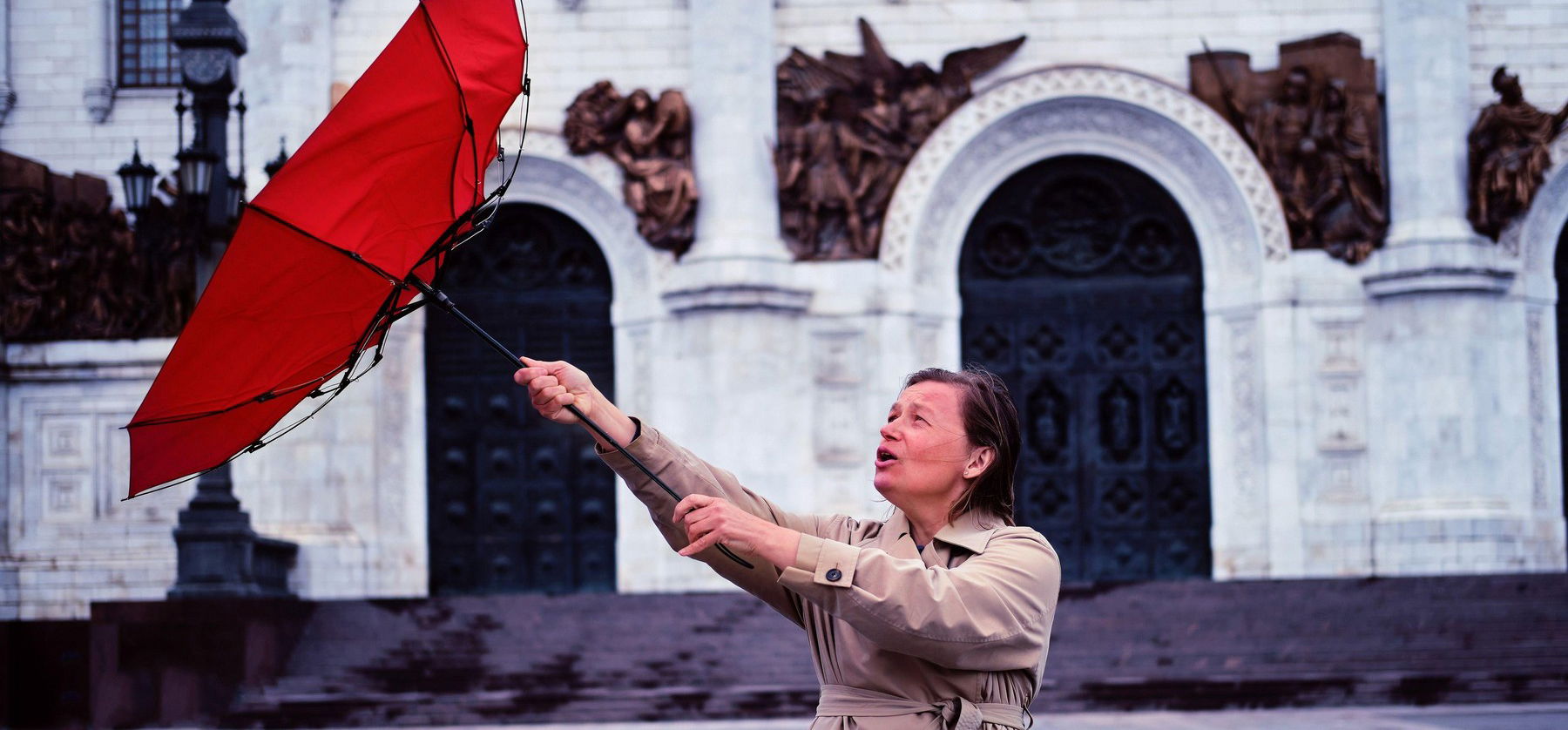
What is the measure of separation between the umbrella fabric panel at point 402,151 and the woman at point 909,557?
0.43 metres

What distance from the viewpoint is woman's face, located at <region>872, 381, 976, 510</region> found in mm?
3396

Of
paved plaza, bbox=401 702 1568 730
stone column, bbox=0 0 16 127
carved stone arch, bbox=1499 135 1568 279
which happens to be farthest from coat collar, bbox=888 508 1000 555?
stone column, bbox=0 0 16 127

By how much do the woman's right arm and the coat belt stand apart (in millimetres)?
290

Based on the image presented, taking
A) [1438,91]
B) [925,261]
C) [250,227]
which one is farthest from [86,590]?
[250,227]

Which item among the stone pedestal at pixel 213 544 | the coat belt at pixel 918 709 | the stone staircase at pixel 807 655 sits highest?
the coat belt at pixel 918 709

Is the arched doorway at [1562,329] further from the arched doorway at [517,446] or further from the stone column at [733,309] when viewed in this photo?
the arched doorway at [517,446]

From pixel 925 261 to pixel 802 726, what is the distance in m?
8.89

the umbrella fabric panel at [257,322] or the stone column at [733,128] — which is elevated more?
the stone column at [733,128]

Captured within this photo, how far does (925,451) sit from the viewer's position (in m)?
3.40

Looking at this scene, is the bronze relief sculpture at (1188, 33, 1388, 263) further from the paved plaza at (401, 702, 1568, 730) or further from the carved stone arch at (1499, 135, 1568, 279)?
the paved plaza at (401, 702, 1568, 730)

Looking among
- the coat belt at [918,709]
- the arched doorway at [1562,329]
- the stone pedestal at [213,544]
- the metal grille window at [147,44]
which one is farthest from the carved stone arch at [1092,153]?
the coat belt at [918,709]

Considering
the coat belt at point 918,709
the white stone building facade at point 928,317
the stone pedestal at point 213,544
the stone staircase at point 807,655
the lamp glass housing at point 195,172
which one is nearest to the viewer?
the coat belt at point 918,709

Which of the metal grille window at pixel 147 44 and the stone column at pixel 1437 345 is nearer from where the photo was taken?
the stone column at pixel 1437 345

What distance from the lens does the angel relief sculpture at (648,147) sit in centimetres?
2020
